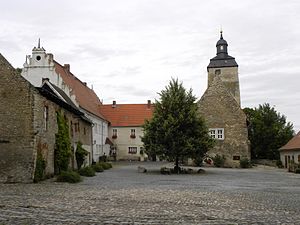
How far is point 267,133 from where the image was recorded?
56.2 metres

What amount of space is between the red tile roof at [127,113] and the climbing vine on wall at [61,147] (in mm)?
36506

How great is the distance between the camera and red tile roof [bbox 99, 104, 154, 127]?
6500 centimetres

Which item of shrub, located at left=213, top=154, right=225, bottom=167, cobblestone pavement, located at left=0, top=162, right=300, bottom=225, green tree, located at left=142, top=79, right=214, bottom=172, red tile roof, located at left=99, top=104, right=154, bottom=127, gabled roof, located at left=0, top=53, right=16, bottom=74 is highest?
red tile roof, located at left=99, top=104, right=154, bottom=127

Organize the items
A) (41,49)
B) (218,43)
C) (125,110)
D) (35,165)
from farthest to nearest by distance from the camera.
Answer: (218,43) < (125,110) < (41,49) < (35,165)

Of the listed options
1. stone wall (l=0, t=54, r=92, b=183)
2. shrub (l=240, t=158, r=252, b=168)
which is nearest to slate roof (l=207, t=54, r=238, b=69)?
shrub (l=240, t=158, r=252, b=168)

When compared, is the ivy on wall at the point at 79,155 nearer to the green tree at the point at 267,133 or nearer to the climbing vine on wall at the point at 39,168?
the climbing vine on wall at the point at 39,168

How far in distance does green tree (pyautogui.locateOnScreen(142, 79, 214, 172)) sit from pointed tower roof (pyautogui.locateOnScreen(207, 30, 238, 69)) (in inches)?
1716

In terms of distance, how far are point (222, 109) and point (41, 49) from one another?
73.4ft

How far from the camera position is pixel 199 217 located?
11.3 meters

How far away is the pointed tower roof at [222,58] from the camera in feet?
253

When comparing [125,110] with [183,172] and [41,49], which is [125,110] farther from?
[183,172]

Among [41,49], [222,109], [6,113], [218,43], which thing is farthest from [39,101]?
[218,43]

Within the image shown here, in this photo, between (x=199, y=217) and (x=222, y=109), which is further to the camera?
(x=222, y=109)

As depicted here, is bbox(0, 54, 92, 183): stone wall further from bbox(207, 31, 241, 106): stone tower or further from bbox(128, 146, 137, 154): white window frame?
bbox(207, 31, 241, 106): stone tower
